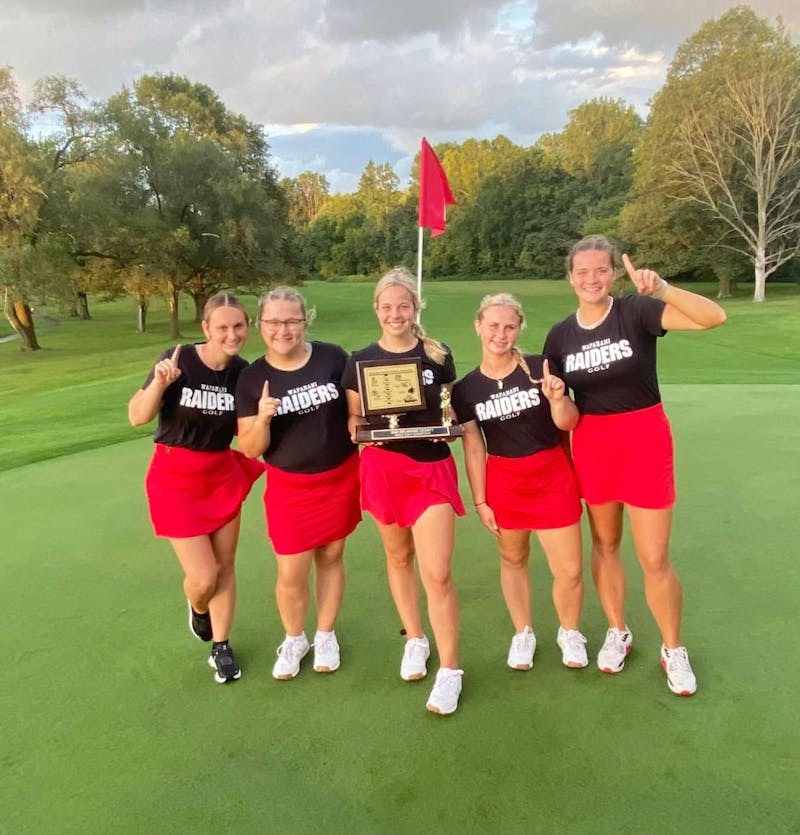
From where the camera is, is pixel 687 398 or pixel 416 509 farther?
pixel 687 398

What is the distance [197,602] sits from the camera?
311 centimetres

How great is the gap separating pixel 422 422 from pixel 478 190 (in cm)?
6339

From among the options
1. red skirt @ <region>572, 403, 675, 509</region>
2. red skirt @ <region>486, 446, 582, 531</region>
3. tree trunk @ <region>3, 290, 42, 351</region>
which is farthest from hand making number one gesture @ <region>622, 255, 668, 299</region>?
tree trunk @ <region>3, 290, 42, 351</region>

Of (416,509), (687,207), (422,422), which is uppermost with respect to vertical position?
(687,207)

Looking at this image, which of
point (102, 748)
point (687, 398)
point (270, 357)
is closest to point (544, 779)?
point (102, 748)

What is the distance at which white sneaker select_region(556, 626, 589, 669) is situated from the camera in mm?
2902

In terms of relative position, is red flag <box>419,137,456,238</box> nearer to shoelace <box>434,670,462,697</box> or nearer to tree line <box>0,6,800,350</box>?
shoelace <box>434,670,462,697</box>

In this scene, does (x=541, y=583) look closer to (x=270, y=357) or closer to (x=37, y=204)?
(x=270, y=357)

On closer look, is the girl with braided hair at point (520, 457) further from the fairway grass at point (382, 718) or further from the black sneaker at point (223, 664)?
the black sneaker at point (223, 664)

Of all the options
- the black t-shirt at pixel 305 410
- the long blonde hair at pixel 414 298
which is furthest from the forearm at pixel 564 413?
the black t-shirt at pixel 305 410

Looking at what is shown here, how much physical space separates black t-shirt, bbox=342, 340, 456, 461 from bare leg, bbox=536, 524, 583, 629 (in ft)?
2.04

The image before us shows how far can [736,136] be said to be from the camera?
28703 mm

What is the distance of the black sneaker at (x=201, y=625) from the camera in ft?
10.5

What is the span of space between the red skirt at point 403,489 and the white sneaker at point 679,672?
1.06 metres
